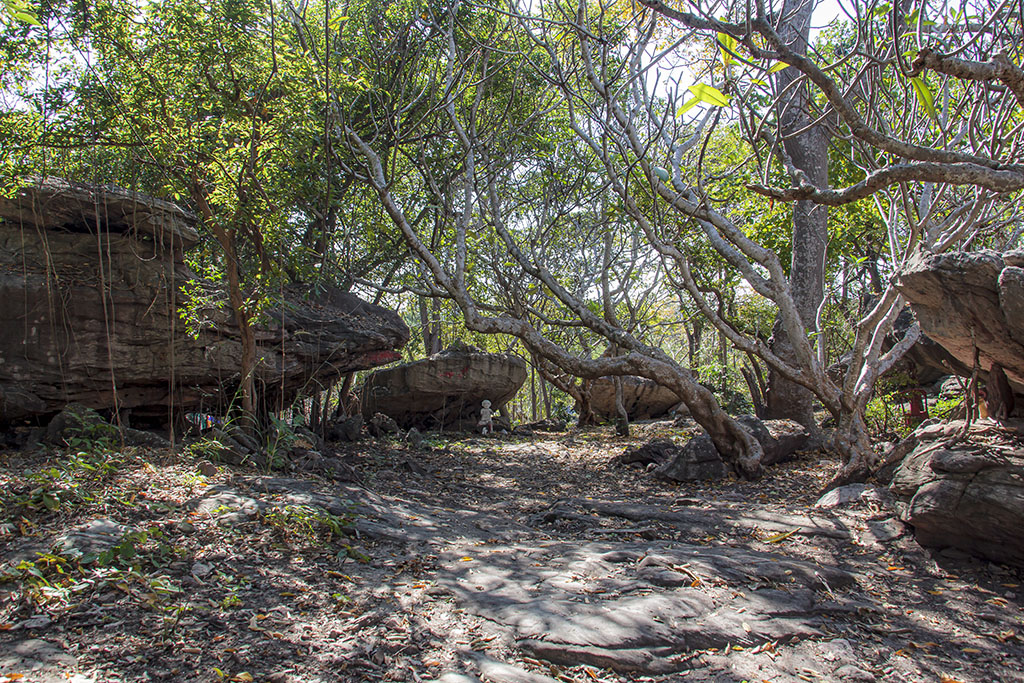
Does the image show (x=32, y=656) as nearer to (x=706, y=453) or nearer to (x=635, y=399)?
(x=706, y=453)

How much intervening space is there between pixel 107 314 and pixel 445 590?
5.65 metres

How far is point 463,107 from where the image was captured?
10.1 m

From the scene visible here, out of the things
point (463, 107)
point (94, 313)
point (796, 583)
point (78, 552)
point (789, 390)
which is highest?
point (463, 107)

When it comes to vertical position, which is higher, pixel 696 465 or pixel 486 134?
pixel 486 134

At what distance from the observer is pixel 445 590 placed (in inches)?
146

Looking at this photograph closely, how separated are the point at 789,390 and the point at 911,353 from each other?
2.48 m

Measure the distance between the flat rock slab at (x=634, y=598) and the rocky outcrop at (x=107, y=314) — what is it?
3689mm

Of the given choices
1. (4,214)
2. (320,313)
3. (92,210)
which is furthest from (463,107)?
(4,214)

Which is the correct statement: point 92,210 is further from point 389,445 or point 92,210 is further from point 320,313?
point 389,445

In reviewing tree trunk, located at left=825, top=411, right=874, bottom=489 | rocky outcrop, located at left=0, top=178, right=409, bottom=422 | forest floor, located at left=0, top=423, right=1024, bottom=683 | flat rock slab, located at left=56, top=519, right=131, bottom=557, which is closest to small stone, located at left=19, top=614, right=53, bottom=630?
forest floor, located at left=0, top=423, right=1024, bottom=683

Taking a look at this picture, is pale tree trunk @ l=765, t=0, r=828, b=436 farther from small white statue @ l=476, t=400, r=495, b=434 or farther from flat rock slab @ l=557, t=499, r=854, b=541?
small white statue @ l=476, t=400, r=495, b=434

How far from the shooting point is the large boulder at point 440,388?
45.9 ft

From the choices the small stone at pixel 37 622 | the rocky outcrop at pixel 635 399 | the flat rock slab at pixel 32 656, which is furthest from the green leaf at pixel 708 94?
the rocky outcrop at pixel 635 399

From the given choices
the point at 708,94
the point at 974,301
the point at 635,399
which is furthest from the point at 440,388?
the point at 708,94
